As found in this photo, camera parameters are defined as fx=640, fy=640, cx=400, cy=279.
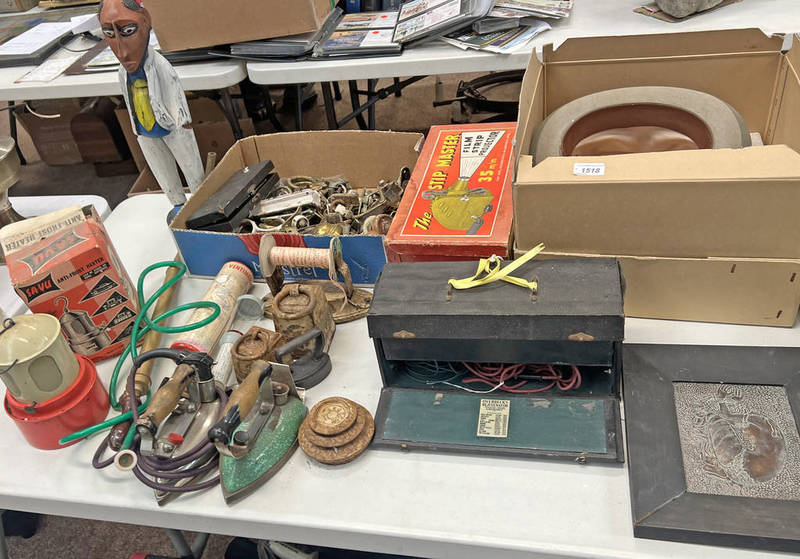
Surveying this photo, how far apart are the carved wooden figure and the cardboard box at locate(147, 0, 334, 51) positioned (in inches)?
24.3

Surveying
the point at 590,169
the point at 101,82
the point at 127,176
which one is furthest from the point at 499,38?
the point at 127,176

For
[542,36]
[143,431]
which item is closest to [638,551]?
[143,431]

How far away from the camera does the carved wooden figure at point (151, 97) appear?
3.47 ft

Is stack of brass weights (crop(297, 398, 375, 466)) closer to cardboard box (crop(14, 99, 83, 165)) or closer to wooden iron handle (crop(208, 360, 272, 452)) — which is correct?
wooden iron handle (crop(208, 360, 272, 452))

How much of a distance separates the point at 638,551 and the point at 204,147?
201cm

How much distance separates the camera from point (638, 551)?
718 mm

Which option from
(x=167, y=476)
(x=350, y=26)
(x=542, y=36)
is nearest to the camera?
(x=167, y=476)

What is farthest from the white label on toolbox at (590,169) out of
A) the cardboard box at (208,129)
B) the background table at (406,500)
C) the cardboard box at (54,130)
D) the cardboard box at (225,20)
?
the cardboard box at (54,130)

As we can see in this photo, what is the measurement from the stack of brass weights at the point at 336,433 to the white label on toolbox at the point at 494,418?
0.15 meters

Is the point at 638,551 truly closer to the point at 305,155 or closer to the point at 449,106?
the point at 305,155

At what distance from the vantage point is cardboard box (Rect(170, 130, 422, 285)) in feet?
3.74

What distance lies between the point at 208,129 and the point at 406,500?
5.78ft

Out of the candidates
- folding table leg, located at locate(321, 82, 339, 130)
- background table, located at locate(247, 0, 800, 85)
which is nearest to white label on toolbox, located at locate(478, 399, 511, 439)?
background table, located at locate(247, 0, 800, 85)

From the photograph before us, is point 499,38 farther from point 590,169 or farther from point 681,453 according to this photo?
point 681,453
